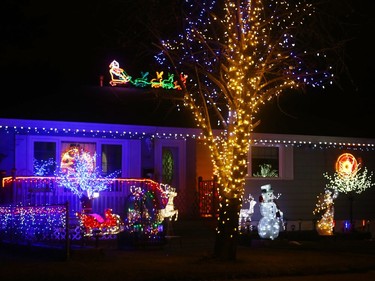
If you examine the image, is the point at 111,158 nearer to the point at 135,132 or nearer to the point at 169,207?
the point at 135,132

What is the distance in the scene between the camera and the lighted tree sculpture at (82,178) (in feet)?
69.3

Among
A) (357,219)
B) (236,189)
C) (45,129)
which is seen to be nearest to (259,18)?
(236,189)

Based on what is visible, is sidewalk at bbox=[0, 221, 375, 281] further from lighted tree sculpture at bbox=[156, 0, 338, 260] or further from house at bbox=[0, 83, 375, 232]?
house at bbox=[0, 83, 375, 232]

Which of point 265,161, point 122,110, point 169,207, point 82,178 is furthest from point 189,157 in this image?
point 82,178

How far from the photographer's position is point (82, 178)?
21.1 meters

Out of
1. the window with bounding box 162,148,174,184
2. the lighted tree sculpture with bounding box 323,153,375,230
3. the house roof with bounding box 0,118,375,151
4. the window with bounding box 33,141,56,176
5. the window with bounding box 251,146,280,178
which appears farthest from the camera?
the lighted tree sculpture with bounding box 323,153,375,230

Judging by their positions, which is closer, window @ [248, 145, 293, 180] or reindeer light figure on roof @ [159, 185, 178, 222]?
reindeer light figure on roof @ [159, 185, 178, 222]

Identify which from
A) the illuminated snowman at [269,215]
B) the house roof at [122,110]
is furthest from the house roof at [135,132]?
the illuminated snowman at [269,215]

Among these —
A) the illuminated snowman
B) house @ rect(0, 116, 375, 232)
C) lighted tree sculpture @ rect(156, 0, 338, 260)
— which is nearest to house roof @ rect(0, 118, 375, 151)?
house @ rect(0, 116, 375, 232)

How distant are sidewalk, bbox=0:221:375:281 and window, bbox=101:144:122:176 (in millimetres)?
3166

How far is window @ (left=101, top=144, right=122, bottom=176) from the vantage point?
2333cm

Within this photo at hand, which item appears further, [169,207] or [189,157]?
[189,157]

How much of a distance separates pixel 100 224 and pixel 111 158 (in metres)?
3.92

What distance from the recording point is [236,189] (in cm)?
1678
